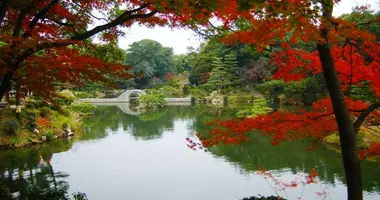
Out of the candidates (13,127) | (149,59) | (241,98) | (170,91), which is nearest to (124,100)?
(170,91)

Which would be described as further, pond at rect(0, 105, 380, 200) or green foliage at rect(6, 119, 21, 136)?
green foliage at rect(6, 119, 21, 136)

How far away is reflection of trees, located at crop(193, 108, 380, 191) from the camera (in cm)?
859

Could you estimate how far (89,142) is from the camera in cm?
1436

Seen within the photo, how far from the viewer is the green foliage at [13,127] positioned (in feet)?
40.8

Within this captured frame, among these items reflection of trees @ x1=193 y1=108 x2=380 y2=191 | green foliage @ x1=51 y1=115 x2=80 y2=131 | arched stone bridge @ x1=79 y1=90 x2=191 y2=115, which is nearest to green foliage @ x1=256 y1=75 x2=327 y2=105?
arched stone bridge @ x1=79 y1=90 x2=191 y2=115

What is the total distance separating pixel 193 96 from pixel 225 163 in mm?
26589

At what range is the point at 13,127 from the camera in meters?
12.6

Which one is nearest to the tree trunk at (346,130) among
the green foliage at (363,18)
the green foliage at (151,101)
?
the green foliage at (363,18)

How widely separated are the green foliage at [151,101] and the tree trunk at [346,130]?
28.8 m

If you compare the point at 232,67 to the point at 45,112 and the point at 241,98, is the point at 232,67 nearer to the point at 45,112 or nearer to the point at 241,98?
the point at 241,98

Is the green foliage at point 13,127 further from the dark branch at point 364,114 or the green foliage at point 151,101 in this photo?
the green foliage at point 151,101

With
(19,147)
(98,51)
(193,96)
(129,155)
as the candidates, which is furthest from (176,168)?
(193,96)

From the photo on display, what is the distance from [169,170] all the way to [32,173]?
11.5 feet

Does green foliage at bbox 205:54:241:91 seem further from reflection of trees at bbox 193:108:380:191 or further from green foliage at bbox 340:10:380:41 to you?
reflection of trees at bbox 193:108:380:191
